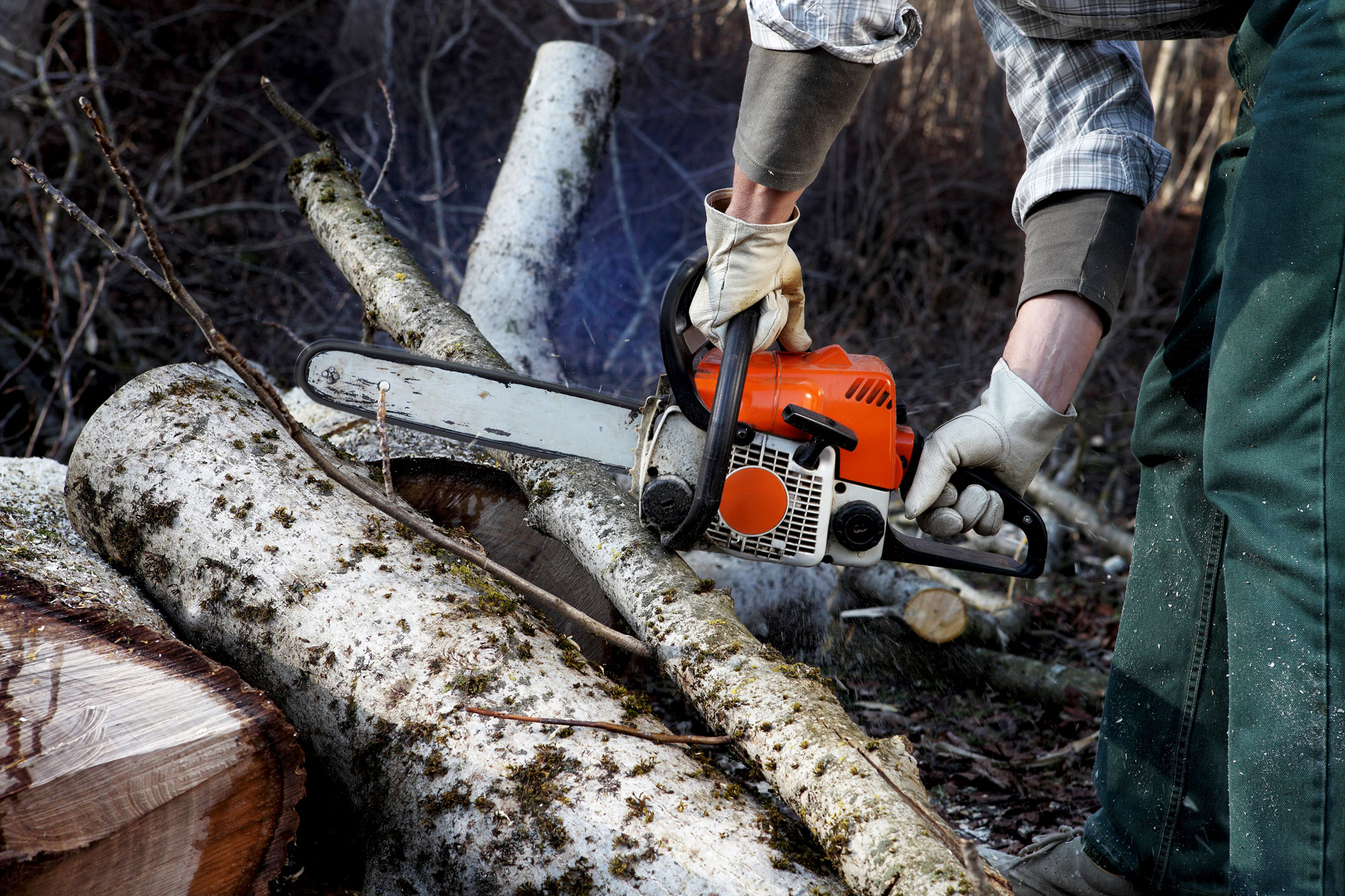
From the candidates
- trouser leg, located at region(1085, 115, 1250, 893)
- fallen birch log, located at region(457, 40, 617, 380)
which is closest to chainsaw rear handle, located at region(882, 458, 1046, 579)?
trouser leg, located at region(1085, 115, 1250, 893)

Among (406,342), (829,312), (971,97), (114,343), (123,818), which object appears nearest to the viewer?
(123,818)

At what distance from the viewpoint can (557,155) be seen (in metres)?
3.13

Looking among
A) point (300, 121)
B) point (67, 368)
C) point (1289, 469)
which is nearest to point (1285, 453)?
point (1289, 469)

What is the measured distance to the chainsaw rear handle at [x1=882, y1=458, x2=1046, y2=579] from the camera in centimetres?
166

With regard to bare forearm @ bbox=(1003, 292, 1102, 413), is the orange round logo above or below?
below

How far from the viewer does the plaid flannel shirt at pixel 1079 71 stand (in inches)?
57.7

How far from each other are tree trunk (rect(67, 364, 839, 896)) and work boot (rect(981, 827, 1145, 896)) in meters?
0.80

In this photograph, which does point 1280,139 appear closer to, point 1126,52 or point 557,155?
point 1126,52

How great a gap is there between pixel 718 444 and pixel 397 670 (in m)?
0.64

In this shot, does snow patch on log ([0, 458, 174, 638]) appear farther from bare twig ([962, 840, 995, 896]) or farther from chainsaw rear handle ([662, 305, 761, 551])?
bare twig ([962, 840, 995, 896])

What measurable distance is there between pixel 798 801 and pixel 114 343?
355 cm

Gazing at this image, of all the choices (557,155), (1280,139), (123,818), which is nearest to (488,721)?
(123,818)

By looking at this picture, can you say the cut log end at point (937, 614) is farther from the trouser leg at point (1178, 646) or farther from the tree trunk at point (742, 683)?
the tree trunk at point (742, 683)

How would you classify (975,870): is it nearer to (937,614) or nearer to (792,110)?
(792,110)
